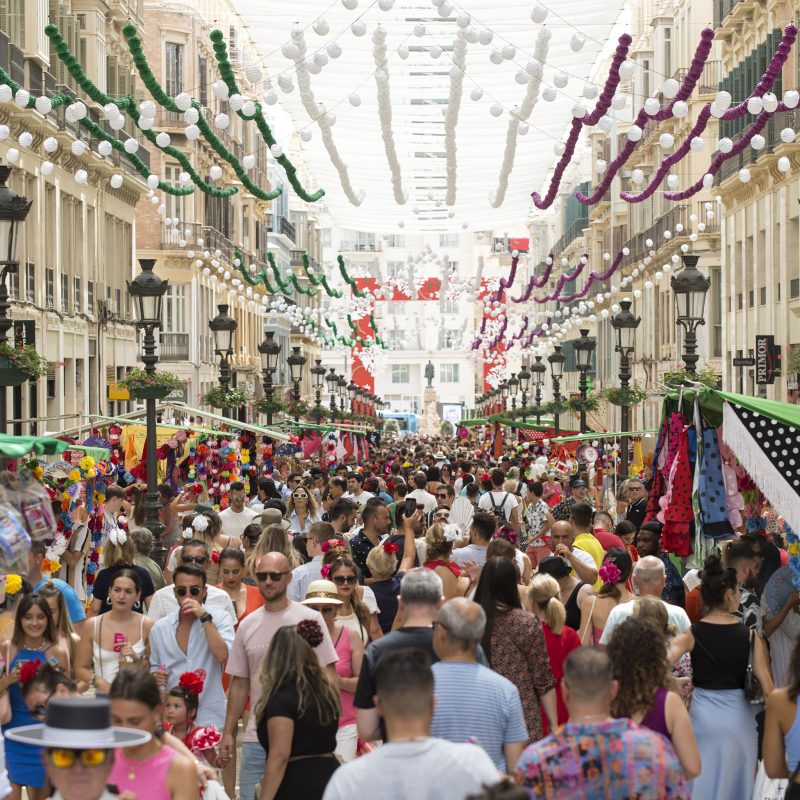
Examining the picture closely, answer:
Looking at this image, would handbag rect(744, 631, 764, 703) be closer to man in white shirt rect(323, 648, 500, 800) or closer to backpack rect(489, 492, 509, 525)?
man in white shirt rect(323, 648, 500, 800)

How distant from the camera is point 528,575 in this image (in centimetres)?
1215

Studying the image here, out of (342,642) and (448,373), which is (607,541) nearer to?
(342,642)

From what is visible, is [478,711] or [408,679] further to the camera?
[478,711]

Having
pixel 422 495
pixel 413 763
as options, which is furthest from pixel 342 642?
pixel 422 495

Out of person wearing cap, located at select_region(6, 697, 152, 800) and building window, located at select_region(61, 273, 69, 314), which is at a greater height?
building window, located at select_region(61, 273, 69, 314)

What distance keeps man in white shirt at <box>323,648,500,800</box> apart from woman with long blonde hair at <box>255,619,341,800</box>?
1722 mm

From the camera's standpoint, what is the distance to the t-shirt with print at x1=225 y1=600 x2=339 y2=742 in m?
8.19

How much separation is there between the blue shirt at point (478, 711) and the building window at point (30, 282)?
23.5 meters

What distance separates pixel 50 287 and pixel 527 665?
975 inches

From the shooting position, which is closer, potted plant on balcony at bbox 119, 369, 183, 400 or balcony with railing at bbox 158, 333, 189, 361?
potted plant on balcony at bbox 119, 369, 183, 400

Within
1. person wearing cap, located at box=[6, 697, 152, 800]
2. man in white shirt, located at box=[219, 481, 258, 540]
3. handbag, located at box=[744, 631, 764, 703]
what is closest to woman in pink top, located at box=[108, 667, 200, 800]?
person wearing cap, located at box=[6, 697, 152, 800]

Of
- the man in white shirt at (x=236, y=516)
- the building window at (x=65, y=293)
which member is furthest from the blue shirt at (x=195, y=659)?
the building window at (x=65, y=293)

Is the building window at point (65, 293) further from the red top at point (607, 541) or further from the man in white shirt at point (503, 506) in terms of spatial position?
the red top at point (607, 541)

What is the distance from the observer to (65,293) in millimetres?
33156
